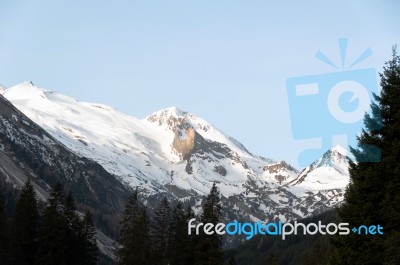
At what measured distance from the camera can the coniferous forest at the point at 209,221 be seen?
88.7 feet

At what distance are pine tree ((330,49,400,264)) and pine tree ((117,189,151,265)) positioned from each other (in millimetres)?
35123

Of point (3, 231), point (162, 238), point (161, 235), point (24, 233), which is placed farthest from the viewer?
point (161, 235)

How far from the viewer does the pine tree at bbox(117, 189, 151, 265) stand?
2371 inches

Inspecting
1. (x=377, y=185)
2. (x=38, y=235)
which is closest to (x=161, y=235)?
(x=38, y=235)

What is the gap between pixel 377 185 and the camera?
27672 millimetres

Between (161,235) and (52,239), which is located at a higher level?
(161,235)

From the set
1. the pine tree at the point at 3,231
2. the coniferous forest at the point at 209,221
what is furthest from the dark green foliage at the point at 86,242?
the pine tree at the point at 3,231

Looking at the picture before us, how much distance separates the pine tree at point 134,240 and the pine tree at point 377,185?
115 ft

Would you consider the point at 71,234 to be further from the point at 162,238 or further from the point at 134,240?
the point at 162,238

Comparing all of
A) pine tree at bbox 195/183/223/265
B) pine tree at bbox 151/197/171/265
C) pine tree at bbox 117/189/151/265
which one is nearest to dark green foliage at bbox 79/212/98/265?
pine tree at bbox 117/189/151/265

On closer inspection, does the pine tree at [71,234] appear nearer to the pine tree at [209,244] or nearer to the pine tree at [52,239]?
the pine tree at [52,239]

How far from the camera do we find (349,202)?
28.9 m

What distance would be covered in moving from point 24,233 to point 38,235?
2378mm

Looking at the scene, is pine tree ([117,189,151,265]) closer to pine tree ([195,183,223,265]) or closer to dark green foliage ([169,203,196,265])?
dark green foliage ([169,203,196,265])
